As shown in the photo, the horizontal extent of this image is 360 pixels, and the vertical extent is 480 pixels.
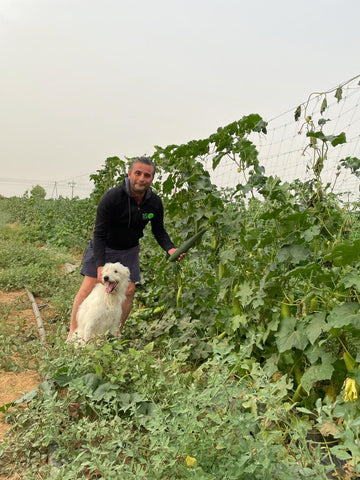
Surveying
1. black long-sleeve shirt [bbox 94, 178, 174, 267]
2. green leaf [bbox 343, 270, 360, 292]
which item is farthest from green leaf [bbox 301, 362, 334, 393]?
black long-sleeve shirt [bbox 94, 178, 174, 267]

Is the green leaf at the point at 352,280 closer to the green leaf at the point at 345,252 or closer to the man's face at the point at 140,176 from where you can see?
the green leaf at the point at 345,252

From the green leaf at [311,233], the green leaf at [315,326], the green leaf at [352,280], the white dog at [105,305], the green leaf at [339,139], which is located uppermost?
the green leaf at [339,139]

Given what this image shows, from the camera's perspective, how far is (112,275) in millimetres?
4324

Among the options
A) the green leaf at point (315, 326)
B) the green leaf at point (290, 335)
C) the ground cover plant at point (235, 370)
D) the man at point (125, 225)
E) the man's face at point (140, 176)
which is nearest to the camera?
the ground cover plant at point (235, 370)

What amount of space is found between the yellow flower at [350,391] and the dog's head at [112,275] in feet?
8.47

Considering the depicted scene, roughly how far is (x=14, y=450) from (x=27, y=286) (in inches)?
198

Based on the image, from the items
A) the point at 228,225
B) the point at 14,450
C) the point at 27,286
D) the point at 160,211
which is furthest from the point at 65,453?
the point at 27,286

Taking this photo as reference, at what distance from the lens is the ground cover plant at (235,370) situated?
1.98 m

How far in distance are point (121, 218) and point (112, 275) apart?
2.05 ft

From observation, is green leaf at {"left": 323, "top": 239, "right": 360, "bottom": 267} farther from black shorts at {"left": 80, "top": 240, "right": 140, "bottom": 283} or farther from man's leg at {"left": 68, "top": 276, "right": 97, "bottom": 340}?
man's leg at {"left": 68, "top": 276, "right": 97, "bottom": 340}

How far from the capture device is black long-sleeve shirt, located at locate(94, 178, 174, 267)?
4.38m

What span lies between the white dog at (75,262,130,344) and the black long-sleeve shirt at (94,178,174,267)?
0.20 m

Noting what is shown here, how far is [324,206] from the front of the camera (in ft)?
10.0

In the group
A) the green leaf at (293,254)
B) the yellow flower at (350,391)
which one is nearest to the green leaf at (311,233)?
the green leaf at (293,254)
